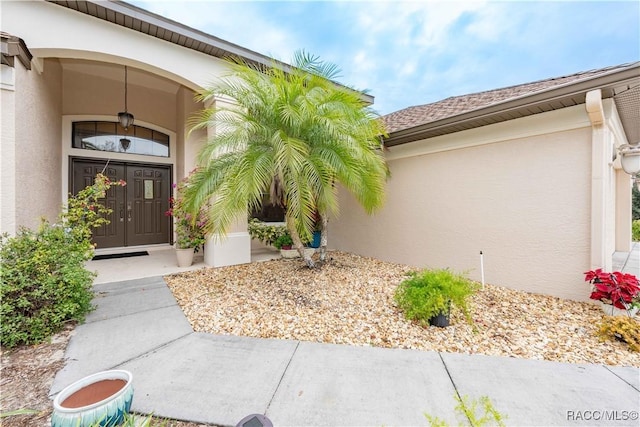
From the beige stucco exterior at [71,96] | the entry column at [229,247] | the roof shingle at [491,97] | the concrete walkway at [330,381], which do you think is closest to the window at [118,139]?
the beige stucco exterior at [71,96]

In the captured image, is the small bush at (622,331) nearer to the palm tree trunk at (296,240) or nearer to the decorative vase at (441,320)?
the decorative vase at (441,320)

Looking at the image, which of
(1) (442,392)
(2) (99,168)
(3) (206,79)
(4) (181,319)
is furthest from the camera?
(2) (99,168)

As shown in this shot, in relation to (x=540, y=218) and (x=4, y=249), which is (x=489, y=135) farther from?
(x=4, y=249)

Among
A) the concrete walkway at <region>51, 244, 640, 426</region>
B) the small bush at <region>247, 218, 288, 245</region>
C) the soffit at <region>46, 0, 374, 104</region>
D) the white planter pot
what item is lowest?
the concrete walkway at <region>51, 244, 640, 426</region>

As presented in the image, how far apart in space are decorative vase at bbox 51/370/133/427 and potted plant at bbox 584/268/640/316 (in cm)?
544

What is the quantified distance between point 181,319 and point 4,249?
2140mm

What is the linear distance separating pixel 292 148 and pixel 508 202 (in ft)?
13.2

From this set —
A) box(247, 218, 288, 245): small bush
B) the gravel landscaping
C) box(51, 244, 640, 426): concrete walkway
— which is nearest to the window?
box(247, 218, 288, 245): small bush

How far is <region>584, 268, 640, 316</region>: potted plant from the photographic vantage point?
3535 millimetres

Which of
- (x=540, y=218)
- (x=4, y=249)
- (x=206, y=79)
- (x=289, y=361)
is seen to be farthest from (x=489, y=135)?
(x=4, y=249)

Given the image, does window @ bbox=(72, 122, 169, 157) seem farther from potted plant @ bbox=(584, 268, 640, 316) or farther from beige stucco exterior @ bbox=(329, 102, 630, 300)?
potted plant @ bbox=(584, 268, 640, 316)

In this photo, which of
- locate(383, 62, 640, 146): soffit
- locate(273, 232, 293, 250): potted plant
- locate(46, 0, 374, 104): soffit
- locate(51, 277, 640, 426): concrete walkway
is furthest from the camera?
locate(273, 232, 293, 250): potted plant

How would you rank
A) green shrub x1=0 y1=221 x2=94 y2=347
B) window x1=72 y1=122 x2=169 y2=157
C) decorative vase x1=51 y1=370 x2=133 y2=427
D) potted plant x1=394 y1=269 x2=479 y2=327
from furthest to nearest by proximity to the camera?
1. window x1=72 y1=122 x2=169 y2=157
2. potted plant x1=394 y1=269 x2=479 y2=327
3. green shrub x1=0 y1=221 x2=94 y2=347
4. decorative vase x1=51 y1=370 x2=133 y2=427

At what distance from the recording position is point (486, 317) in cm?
384
